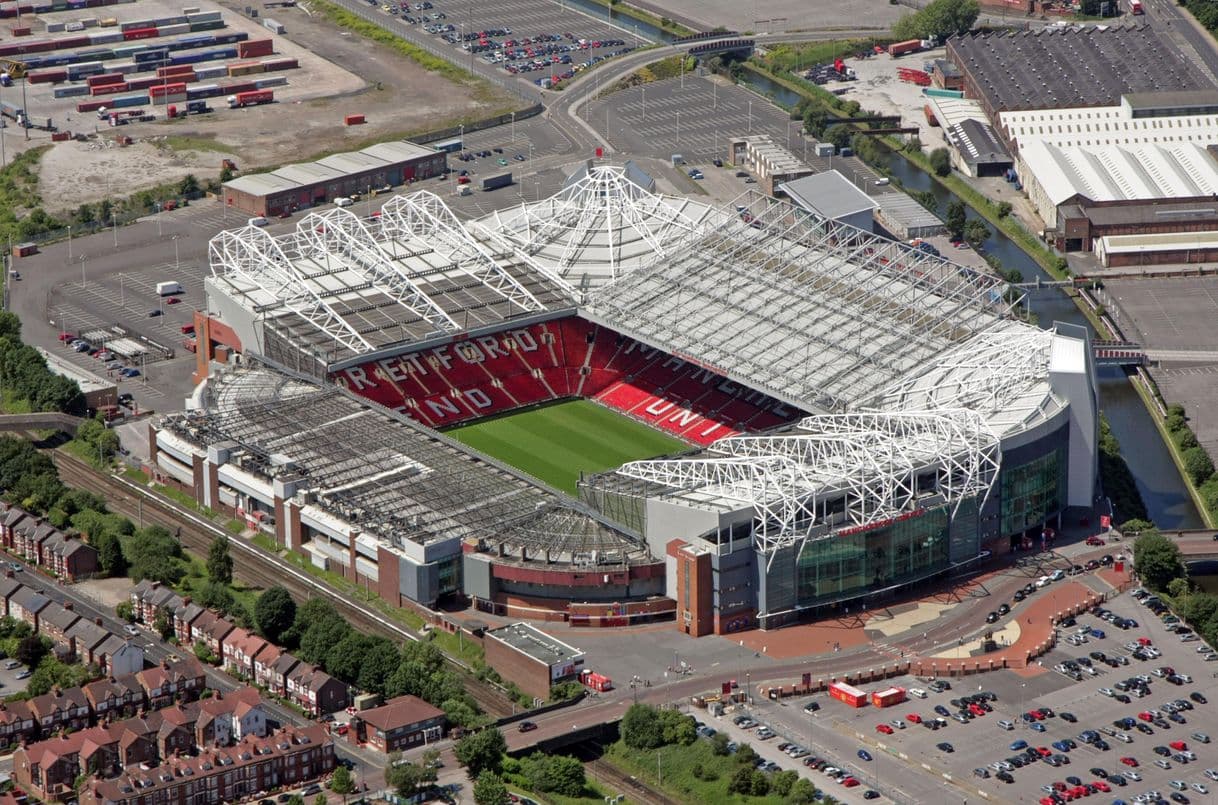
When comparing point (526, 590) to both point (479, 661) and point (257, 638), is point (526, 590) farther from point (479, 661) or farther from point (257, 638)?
point (257, 638)

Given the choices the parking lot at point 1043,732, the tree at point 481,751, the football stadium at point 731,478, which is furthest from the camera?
the football stadium at point 731,478

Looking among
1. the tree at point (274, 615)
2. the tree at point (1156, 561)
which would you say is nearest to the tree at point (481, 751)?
the tree at point (274, 615)

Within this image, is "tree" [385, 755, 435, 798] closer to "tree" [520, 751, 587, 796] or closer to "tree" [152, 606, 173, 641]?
"tree" [520, 751, 587, 796]

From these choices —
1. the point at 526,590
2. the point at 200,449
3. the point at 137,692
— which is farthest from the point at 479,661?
the point at 200,449

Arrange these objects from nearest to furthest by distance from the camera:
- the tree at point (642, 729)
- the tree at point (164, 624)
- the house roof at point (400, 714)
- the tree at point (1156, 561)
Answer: the house roof at point (400, 714), the tree at point (642, 729), the tree at point (164, 624), the tree at point (1156, 561)

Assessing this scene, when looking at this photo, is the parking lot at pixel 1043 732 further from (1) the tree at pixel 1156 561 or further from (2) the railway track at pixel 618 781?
(1) the tree at pixel 1156 561

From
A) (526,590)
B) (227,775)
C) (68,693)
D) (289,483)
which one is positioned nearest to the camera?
(227,775)

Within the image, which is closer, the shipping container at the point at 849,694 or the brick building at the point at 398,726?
the brick building at the point at 398,726
